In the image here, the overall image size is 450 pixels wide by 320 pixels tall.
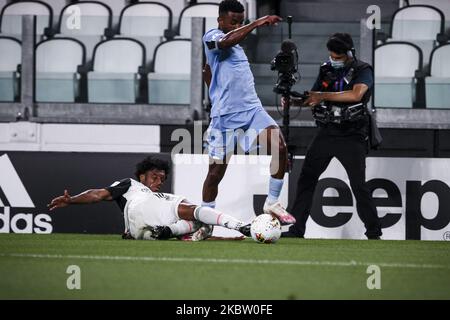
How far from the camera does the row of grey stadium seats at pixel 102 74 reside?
12.2 metres

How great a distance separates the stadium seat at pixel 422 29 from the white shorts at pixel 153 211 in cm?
403

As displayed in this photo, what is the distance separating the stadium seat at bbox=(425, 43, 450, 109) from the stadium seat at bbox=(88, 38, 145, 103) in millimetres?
3163

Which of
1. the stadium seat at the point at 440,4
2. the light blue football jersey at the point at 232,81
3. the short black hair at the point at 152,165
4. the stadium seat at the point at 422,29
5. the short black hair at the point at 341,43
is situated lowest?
the short black hair at the point at 152,165

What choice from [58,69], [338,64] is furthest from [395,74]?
[58,69]

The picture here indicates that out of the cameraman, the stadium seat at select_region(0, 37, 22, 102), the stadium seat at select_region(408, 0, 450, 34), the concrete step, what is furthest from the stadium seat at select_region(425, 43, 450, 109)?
the stadium seat at select_region(0, 37, 22, 102)

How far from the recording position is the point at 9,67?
12.4m

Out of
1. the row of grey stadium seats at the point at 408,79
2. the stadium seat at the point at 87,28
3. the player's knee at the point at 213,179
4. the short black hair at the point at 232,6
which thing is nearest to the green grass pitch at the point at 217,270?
the player's knee at the point at 213,179

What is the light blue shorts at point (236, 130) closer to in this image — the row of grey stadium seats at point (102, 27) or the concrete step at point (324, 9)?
the row of grey stadium seats at point (102, 27)

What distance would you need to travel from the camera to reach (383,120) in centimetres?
1196

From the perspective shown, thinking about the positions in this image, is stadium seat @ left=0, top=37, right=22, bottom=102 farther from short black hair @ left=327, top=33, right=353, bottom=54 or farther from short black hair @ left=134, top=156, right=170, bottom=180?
short black hair @ left=327, top=33, right=353, bottom=54

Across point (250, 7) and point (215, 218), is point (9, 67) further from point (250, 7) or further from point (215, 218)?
point (215, 218)

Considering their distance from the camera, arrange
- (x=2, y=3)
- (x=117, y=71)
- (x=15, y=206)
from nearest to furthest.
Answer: (x=15, y=206), (x=117, y=71), (x=2, y=3)

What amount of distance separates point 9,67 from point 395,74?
4250 mm
